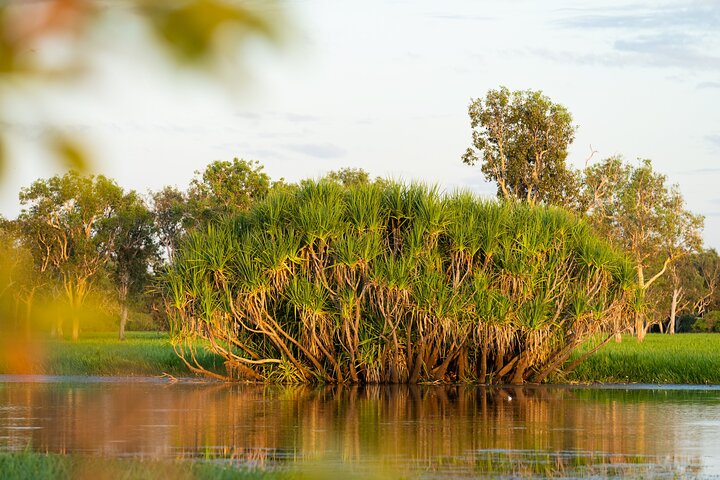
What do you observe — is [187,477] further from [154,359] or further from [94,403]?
[154,359]

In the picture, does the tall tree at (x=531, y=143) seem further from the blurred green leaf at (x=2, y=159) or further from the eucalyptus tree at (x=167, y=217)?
the blurred green leaf at (x=2, y=159)

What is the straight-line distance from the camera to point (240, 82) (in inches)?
94.8

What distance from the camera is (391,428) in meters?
16.9

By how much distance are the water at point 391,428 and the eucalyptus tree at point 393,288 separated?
160cm

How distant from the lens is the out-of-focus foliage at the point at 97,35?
2475mm

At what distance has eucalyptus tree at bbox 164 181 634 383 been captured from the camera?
26625 mm

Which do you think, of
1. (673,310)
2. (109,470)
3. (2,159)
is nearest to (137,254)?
(673,310)

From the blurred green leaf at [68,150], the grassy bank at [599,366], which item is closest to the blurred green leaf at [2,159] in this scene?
the blurred green leaf at [68,150]

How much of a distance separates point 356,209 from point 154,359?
9311 millimetres

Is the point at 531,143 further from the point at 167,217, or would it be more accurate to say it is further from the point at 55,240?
the point at 55,240

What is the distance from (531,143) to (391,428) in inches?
1554

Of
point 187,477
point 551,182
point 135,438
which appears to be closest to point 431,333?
point 135,438

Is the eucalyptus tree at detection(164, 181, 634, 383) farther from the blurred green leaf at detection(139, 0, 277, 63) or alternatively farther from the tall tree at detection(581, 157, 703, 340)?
the tall tree at detection(581, 157, 703, 340)

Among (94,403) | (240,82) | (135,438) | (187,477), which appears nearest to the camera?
(240,82)
